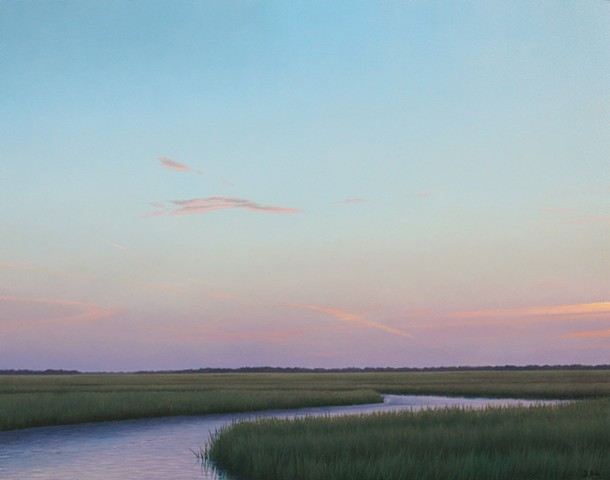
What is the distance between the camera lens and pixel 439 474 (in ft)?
49.7

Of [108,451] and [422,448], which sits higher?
[422,448]

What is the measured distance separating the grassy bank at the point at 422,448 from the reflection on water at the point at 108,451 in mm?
1419

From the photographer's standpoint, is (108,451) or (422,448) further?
(108,451)

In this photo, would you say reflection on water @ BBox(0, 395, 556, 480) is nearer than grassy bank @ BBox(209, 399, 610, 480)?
No

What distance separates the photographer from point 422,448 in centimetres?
1805

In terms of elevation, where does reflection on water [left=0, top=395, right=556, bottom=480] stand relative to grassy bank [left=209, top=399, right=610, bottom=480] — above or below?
below

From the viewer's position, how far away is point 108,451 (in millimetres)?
22031

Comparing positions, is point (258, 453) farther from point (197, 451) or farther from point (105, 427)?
point (105, 427)

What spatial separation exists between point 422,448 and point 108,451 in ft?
32.1

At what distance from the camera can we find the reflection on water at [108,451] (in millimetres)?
17812

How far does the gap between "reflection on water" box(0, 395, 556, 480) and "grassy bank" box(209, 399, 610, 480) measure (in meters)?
1.42

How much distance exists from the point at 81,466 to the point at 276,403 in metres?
22.3

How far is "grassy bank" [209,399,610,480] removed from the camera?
610 inches

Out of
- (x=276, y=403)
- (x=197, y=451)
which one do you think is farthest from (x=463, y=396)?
(x=197, y=451)
